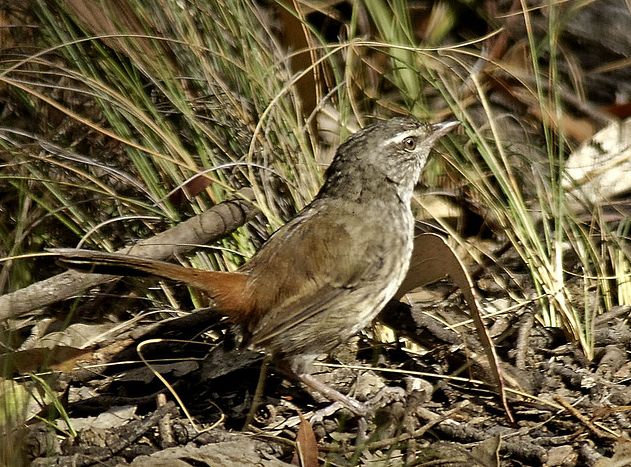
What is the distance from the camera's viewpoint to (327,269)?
4.29 m

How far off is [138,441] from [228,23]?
199cm

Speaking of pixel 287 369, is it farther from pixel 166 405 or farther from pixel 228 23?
pixel 228 23

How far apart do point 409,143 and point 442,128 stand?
0.56ft

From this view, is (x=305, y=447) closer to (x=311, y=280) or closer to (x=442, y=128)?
(x=311, y=280)

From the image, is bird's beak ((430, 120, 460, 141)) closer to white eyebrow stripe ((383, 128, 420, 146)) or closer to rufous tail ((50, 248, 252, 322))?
white eyebrow stripe ((383, 128, 420, 146))

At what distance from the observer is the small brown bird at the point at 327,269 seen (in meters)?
4.20

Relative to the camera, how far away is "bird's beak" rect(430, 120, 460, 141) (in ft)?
15.4

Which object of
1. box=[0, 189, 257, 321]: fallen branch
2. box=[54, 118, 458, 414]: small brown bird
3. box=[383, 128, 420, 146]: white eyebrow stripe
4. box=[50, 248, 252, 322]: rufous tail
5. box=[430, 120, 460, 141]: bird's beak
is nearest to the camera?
box=[50, 248, 252, 322]: rufous tail

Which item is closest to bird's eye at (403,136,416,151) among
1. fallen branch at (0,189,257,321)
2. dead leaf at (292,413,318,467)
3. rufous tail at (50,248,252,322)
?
fallen branch at (0,189,257,321)

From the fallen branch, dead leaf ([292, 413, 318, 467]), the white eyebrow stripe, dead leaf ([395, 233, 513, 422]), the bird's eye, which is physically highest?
the white eyebrow stripe

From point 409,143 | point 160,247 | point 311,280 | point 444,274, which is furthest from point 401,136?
point 160,247

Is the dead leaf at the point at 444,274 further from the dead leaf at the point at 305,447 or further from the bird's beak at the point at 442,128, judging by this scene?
the dead leaf at the point at 305,447

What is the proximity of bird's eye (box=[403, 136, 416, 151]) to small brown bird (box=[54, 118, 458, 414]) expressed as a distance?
0.01 meters

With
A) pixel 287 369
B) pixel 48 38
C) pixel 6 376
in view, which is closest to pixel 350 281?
pixel 287 369
